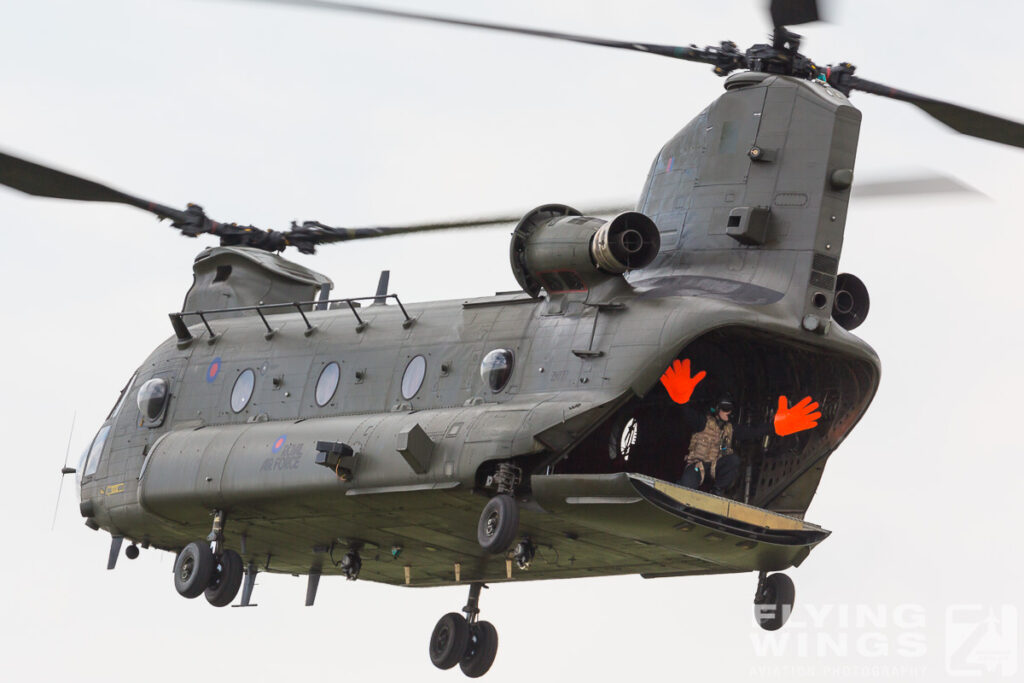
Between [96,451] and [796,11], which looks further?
[96,451]

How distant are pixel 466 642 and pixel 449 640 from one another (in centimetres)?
26

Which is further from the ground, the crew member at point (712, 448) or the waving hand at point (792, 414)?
the waving hand at point (792, 414)

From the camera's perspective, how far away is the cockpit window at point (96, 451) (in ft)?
111

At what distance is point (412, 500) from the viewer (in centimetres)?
2759

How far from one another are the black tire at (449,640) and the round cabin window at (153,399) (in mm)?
5559

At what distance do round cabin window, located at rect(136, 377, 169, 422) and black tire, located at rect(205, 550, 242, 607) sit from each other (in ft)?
10.1

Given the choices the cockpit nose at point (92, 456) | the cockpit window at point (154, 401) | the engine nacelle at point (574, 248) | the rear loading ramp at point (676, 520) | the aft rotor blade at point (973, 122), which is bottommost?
the rear loading ramp at point (676, 520)

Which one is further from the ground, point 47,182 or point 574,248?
point 47,182

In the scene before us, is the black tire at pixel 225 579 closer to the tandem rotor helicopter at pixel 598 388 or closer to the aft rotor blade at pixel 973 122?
the tandem rotor helicopter at pixel 598 388

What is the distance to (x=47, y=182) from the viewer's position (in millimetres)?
30672

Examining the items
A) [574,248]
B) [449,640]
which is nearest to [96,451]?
[449,640]

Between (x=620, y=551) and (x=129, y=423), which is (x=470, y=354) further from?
(x=129, y=423)

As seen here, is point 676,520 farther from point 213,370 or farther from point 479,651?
point 213,370

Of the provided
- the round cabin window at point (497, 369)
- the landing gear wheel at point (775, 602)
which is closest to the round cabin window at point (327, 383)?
the round cabin window at point (497, 369)
